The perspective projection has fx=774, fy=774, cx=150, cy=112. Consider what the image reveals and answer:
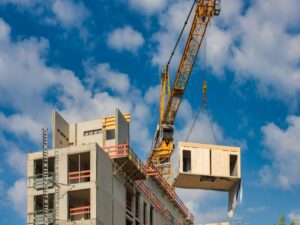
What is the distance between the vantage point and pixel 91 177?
7325cm

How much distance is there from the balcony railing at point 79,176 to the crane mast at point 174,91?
48.8m

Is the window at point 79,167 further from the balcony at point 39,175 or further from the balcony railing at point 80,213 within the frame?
the balcony railing at point 80,213

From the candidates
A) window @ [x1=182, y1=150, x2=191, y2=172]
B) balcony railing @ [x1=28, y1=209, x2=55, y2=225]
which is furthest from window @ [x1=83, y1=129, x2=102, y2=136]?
window @ [x1=182, y1=150, x2=191, y2=172]

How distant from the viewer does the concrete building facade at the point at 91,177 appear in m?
73.4

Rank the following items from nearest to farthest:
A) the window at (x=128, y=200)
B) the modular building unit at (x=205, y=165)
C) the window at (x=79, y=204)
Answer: the window at (x=79, y=204)
the modular building unit at (x=205, y=165)
the window at (x=128, y=200)

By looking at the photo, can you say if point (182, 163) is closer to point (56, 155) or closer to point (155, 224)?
Answer: point (56, 155)

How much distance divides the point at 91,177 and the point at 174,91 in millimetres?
75386

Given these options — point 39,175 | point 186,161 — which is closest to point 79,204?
point 39,175

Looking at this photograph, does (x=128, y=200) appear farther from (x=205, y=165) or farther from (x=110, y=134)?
(x=205, y=165)

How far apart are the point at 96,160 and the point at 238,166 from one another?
1386cm

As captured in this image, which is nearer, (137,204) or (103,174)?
(103,174)

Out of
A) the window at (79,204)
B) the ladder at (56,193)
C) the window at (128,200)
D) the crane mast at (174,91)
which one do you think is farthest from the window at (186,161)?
the crane mast at (174,91)

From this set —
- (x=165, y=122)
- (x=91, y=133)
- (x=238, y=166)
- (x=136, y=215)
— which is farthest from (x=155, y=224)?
(x=165, y=122)

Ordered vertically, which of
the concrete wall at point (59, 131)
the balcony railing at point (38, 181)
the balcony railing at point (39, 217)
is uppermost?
the concrete wall at point (59, 131)
